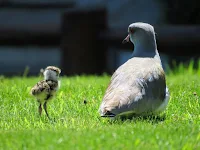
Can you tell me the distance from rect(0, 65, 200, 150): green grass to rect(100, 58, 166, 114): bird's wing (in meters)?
0.20

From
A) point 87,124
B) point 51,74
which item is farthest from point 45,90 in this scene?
point 87,124

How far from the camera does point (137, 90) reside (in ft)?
25.3

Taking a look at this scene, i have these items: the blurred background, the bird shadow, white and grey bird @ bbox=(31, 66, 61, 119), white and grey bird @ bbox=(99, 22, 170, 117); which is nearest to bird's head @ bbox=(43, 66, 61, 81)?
white and grey bird @ bbox=(31, 66, 61, 119)

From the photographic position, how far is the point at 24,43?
15.7 meters

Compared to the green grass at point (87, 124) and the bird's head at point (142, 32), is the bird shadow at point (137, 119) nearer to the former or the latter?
the green grass at point (87, 124)

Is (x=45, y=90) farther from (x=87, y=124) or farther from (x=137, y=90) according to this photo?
(x=137, y=90)

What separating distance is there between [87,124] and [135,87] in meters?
0.63

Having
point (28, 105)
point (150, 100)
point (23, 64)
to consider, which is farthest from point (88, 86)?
point (23, 64)

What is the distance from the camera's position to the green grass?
646 centimetres

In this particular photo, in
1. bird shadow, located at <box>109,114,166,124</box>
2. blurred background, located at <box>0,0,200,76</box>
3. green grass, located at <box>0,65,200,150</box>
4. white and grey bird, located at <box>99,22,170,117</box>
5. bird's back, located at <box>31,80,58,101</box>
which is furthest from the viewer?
blurred background, located at <box>0,0,200,76</box>

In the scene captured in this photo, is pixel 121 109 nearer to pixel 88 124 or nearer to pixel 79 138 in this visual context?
pixel 88 124

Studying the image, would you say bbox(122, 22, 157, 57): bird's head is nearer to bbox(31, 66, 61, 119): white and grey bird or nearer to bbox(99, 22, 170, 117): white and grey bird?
bbox(99, 22, 170, 117): white and grey bird

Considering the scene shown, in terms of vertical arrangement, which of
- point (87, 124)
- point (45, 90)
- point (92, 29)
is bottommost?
point (87, 124)

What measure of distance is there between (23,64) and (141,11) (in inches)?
120
